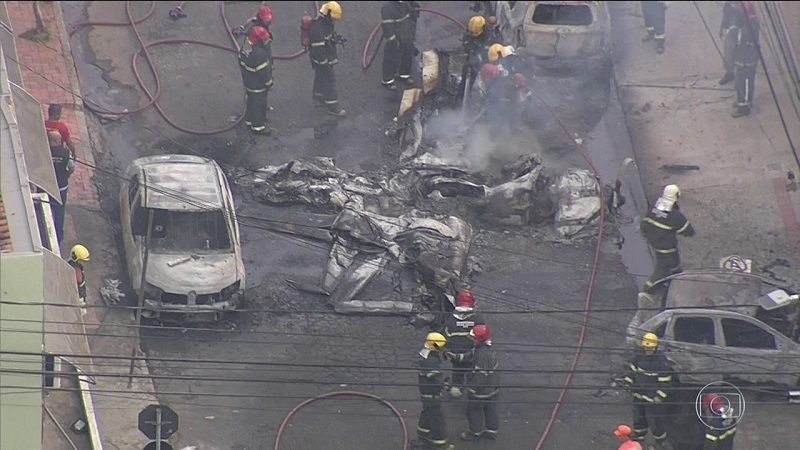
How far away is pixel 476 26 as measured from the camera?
22.9 metres

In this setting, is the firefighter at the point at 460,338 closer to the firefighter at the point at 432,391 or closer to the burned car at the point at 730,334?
the firefighter at the point at 432,391

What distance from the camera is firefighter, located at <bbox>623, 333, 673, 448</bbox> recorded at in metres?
16.9

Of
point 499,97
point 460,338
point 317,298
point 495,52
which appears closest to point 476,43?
point 495,52

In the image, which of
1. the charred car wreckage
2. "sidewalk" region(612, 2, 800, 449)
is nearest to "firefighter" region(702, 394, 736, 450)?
the charred car wreckage

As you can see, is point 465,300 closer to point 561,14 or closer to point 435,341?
point 435,341

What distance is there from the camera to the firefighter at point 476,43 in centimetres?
2291

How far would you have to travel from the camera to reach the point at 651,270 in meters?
20.6

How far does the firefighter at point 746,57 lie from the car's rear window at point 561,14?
2.48 meters

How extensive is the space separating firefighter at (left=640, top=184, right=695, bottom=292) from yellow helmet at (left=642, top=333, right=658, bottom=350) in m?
2.64

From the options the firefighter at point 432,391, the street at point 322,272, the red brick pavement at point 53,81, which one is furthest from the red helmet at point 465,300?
the red brick pavement at point 53,81

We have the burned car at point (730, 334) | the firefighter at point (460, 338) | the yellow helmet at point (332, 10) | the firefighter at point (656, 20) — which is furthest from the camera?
the firefighter at point (656, 20)

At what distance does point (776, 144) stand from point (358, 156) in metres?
6.60

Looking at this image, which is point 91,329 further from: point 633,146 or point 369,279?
point 633,146

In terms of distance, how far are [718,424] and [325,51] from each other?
9249mm
